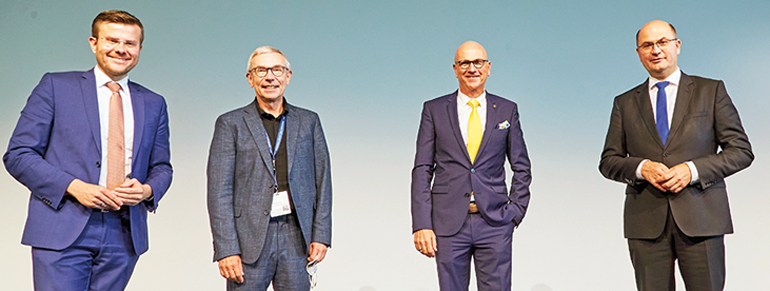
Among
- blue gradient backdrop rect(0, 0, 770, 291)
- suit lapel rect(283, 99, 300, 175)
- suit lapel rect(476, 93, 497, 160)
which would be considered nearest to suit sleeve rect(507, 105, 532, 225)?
suit lapel rect(476, 93, 497, 160)

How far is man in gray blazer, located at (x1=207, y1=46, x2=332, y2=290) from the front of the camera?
2447 mm

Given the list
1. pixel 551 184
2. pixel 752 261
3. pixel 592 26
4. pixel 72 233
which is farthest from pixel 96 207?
Result: pixel 752 261

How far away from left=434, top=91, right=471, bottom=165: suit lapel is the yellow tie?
Answer: 0.04 m

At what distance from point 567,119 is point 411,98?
115 centimetres

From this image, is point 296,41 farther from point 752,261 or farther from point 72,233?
point 752,261

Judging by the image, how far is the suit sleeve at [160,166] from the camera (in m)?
2.38

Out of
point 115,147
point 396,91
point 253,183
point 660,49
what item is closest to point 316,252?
point 253,183

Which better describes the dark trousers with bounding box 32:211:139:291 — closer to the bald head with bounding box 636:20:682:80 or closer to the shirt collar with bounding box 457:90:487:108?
the shirt collar with bounding box 457:90:487:108

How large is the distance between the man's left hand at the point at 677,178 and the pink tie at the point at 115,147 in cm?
217

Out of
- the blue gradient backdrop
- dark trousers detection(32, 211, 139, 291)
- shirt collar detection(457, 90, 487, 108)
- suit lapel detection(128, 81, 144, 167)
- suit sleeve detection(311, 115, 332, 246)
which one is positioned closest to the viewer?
dark trousers detection(32, 211, 139, 291)

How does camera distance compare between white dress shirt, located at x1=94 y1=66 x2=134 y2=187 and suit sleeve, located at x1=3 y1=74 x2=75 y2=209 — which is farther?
white dress shirt, located at x1=94 y1=66 x2=134 y2=187

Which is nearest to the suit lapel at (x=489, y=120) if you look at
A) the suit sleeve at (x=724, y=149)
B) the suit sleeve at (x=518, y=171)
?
the suit sleeve at (x=518, y=171)

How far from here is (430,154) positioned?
288 centimetres

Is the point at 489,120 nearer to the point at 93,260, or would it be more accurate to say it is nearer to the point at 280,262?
the point at 280,262
